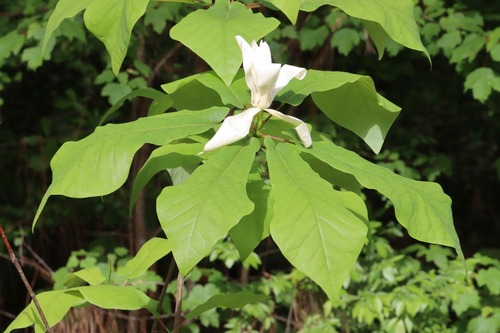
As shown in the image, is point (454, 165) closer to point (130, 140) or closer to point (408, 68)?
point (408, 68)

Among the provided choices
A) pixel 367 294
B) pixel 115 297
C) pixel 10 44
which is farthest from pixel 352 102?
pixel 10 44

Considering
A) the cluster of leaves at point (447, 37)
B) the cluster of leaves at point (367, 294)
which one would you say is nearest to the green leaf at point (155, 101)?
the cluster of leaves at point (367, 294)

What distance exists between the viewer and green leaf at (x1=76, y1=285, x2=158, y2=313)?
131 centimetres

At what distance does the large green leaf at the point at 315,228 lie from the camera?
93 centimetres

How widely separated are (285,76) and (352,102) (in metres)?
0.18

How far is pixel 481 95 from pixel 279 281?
118 cm

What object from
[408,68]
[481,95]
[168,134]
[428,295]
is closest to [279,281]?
[428,295]

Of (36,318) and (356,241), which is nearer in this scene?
(356,241)

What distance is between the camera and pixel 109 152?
41.4 inches

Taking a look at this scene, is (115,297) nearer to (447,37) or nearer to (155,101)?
(155,101)

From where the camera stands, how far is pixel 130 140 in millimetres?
1071

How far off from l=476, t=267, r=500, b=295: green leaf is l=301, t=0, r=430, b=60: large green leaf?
230 cm

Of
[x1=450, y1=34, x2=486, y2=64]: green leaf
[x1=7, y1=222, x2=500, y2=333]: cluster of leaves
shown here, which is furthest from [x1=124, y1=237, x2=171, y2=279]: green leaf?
[x1=450, y1=34, x2=486, y2=64]: green leaf

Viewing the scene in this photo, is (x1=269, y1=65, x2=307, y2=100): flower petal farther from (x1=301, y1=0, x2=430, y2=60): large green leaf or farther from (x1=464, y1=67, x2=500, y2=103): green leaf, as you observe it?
(x1=464, y1=67, x2=500, y2=103): green leaf
